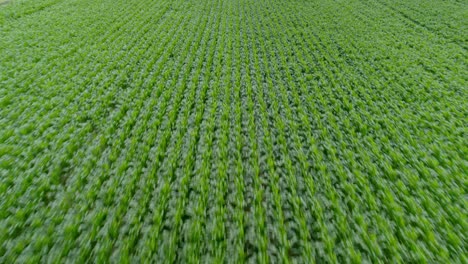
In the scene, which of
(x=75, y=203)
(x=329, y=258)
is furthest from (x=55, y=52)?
(x=329, y=258)

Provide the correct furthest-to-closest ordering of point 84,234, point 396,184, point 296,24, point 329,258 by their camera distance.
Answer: point 296,24 < point 396,184 < point 84,234 < point 329,258

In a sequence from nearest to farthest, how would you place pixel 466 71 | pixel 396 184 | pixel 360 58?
pixel 396 184
pixel 466 71
pixel 360 58

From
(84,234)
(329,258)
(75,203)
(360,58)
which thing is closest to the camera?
(329,258)

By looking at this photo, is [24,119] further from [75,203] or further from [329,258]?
[329,258]

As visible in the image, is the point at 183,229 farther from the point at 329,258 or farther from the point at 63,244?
the point at 329,258

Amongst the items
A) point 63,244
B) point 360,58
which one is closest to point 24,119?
point 63,244

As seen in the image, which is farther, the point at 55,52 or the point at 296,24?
the point at 296,24
